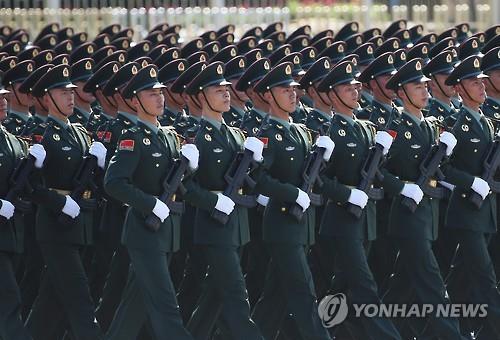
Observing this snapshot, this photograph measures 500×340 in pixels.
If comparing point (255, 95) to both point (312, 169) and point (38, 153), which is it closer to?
point (312, 169)

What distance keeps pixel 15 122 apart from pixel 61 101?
0.90 m

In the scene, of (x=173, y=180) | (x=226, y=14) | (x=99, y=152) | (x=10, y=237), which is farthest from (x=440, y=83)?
(x=226, y=14)

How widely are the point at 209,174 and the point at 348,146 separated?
1023 mm

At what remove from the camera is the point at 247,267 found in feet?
37.6

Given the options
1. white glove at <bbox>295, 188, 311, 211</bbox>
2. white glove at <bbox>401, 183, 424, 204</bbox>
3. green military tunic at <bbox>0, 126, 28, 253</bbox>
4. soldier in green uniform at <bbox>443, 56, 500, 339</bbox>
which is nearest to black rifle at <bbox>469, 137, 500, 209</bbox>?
soldier in green uniform at <bbox>443, 56, 500, 339</bbox>

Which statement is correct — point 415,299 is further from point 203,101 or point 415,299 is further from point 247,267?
point 203,101

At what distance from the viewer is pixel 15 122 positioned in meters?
11.7

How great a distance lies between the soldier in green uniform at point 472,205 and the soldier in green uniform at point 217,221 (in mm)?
1528

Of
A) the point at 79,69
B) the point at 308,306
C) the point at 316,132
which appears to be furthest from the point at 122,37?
the point at 308,306

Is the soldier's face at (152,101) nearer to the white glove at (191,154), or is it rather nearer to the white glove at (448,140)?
the white glove at (191,154)

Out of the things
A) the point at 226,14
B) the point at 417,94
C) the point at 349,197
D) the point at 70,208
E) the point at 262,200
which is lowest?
the point at 226,14

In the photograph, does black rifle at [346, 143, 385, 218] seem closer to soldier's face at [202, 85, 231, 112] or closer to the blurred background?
soldier's face at [202, 85, 231, 112]

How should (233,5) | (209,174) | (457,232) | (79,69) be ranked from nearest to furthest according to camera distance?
1. (209,174)
2. (457,232)
3. (79,69)
4. (233,5)

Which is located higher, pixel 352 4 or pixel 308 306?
pixel 308 306
